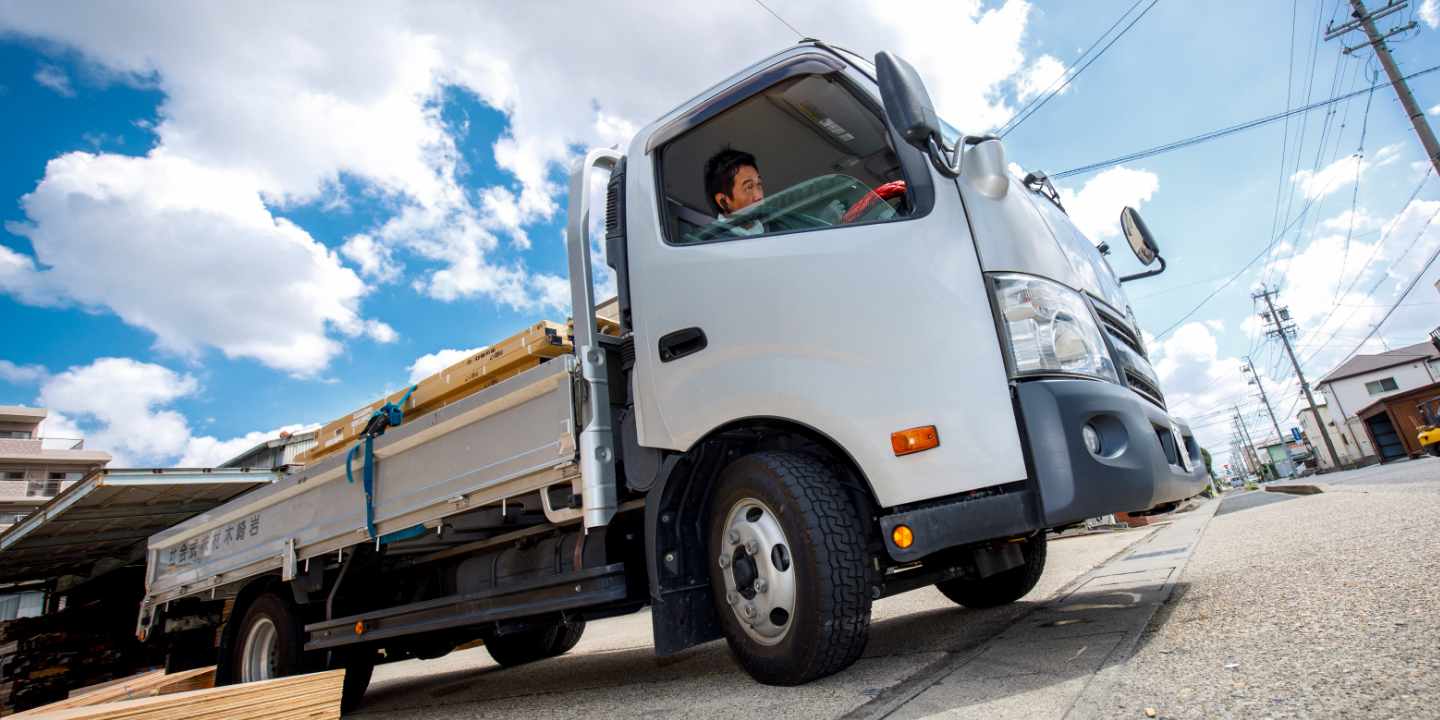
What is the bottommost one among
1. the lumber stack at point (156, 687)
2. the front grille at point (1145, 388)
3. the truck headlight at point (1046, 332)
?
the lumber stack at point (156, 687)

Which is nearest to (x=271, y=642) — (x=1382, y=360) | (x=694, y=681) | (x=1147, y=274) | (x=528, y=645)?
(x=528, y=645)

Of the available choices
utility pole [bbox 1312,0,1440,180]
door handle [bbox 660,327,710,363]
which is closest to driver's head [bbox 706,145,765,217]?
door handle [bbox 660,327,710,363]

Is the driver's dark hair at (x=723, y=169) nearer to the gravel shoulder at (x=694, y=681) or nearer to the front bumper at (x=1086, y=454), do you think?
the front bumper at (x=1086, y=454)

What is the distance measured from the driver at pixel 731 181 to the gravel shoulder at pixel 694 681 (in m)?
1.87

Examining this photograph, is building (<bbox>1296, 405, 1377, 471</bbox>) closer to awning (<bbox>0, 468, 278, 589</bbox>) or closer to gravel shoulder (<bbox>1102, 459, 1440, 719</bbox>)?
gravel shoulder (<bbox>1102, 459, 1440, 719</bbox>)

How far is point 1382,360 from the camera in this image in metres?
50.0

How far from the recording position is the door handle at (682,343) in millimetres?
2615

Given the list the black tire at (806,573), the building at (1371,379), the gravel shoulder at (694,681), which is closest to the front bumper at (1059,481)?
the black tire at (806,573)

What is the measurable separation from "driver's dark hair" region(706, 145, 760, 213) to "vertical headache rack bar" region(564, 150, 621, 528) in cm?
49

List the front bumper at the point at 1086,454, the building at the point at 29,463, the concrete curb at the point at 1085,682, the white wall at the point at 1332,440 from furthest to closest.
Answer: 1. the white wall at the point at 1332,440
2. the building at the point at 29,463
3. the front bumper at the point at 1086,454
4. the concrete curb at the point at 1085,682

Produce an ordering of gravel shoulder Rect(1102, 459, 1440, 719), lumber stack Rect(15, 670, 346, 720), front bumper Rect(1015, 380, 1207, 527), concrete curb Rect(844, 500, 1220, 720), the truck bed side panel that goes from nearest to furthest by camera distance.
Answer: gravel shoulder Rect(1102, 459, 1440, 719) < concrete curb Rect(844, 500, 1220, 720) < front bumper Rect(1015, 380, 1207, 527) < lumber stack Rect(15, 670, 346, 720) < the truck bed side panel

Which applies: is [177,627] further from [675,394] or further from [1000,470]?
[1000,470]

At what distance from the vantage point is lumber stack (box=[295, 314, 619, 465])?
10.6 feet

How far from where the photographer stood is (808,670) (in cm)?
214
